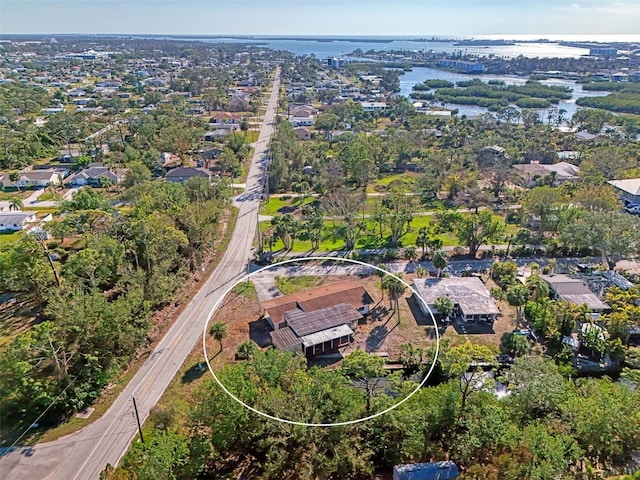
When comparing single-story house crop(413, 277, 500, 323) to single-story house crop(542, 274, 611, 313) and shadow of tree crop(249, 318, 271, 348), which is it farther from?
shadow of tree crop(249, 318, 271, 348)

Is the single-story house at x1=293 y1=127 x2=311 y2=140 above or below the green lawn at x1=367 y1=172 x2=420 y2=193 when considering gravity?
above

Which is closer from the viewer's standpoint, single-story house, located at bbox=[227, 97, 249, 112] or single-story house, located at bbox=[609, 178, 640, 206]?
single-story house, located at bbox=[609, 178, 640, 206]

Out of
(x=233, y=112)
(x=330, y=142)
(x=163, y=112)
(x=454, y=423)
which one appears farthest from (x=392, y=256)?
(x=233, y=112)

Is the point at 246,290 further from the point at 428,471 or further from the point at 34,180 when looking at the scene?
the point at 34,180

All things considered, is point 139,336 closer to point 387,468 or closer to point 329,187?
point 387,468

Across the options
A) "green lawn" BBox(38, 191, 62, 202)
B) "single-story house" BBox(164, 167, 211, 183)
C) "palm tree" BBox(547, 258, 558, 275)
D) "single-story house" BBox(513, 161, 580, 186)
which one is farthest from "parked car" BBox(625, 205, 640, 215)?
"green lawn" BBox(38, 191, 62, 202)

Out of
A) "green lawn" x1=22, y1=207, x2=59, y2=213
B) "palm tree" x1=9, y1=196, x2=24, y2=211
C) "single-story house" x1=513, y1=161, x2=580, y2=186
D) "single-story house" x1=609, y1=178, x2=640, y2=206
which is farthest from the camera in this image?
"single-story house" x1=513, y1=161, x2=580, y2=186

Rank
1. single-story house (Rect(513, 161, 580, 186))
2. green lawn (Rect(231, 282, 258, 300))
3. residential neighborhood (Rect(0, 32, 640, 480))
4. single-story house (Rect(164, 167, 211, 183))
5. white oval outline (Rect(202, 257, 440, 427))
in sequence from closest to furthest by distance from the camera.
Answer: white oval outline (Rect(202, 257, 440, 427)) → residential neighborhood (Rect(0, 32, 640, 480)) → green lawn (Rect(231, 282, 258, 300)) → single-story house (Rect(513, 161, 580, 186)) → single-story house (Rect(164, 167, 211, 183))
